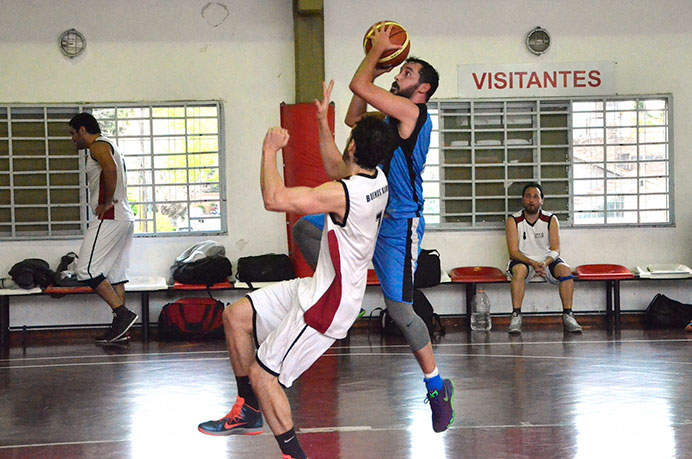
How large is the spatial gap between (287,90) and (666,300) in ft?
13.2

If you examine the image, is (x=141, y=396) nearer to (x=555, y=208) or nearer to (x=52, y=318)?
(x=52, y=318)

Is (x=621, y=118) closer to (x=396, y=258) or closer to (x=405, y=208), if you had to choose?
(x=405, y=208)

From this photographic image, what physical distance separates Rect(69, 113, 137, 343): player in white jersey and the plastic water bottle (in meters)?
3.04

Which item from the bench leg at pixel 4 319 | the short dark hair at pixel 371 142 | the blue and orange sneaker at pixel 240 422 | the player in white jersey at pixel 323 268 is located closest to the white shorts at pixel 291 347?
the player in white jersey at pixel 323 268

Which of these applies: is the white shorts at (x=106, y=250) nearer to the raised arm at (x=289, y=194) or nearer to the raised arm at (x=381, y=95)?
the raised arm at (x=381, y=95)

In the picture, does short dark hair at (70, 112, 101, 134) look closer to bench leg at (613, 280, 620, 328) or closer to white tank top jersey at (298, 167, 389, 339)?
white tank top jersey at (298, 167, 389, 339)

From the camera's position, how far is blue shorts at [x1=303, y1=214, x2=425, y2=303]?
4.07 metres

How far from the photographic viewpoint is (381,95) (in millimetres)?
3959

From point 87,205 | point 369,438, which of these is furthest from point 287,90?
point 369,438

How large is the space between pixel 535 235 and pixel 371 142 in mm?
5025

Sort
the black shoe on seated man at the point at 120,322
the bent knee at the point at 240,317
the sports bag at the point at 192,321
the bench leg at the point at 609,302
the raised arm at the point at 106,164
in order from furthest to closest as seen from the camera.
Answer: the bench leg at the point at 609,302, the sports bag at the point at 192,321, the black shoe on seated man at the point at 120,322, the raised arm at the point at 106,164, the bent knee at the point at 240,317

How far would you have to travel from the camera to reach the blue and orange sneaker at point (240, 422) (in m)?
3.62

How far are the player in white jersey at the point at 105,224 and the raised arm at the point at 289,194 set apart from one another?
418 centimetres

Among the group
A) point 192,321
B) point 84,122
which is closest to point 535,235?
point 192,321
